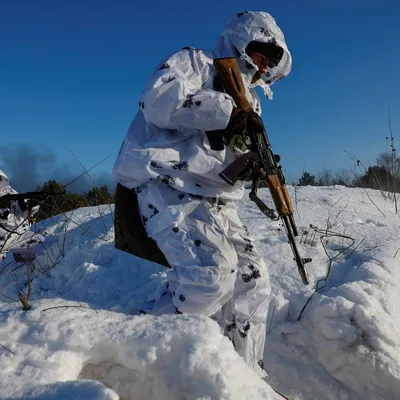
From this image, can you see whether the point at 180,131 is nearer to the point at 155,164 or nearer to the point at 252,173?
the point at 155,164

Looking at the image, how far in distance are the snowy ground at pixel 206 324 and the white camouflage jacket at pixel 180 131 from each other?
0.70 meters

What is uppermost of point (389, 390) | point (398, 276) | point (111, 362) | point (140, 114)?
point (140, 114)

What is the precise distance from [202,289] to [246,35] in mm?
1455

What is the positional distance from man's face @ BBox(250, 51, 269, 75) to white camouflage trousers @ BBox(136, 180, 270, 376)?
2.97ft

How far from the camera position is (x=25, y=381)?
1.04 m

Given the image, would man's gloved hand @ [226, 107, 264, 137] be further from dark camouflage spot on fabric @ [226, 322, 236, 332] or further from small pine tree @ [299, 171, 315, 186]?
small pine tree @ [299, 171, 315, 186]

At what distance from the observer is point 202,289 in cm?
186

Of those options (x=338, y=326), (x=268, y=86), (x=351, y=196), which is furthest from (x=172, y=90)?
(x=351, y=196)

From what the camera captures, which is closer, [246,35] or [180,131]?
[180,131]

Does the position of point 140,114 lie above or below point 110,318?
above

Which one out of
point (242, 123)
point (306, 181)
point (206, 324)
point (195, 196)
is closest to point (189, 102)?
point (242, 123)

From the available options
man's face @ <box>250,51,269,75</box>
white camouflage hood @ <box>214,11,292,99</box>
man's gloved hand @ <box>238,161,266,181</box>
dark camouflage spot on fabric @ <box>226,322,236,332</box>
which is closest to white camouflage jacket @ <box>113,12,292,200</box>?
man's gloved hand @ <box>238,161,266,181</box>

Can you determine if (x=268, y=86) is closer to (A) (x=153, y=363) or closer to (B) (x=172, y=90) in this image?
(B) (x=172, y=90)

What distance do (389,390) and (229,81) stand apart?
5.92 feet
